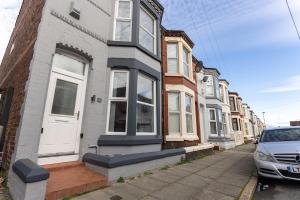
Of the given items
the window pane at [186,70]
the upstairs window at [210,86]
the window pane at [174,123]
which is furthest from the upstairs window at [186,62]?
the upstairs window at [210,86]

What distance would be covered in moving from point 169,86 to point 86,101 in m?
5.43

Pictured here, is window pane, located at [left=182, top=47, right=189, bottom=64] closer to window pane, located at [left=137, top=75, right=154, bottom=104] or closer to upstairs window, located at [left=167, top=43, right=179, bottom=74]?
upstairs window, located at [left=167, top=43, right=179, bottom=74]

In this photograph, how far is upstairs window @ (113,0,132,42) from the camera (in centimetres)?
720

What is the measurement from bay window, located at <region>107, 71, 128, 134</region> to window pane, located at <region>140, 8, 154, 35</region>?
9.39 feet

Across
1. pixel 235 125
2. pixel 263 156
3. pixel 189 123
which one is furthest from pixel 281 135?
pixel 235 125

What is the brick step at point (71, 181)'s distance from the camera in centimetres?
345

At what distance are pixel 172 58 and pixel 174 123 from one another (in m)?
3.79

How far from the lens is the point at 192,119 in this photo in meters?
10.8

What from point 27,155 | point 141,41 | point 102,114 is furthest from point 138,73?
point 27,155

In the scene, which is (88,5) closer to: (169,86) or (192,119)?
(169,86)

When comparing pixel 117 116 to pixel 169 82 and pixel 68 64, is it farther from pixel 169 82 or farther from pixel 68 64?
pixel 169 82

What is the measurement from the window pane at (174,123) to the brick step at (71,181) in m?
5.57

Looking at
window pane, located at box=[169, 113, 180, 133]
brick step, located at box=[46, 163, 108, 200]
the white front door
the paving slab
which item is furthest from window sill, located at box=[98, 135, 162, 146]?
window pane, located at box=[169, 113, 180, 133]

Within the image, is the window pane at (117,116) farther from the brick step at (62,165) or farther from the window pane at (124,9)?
the window pane at (124,9)
